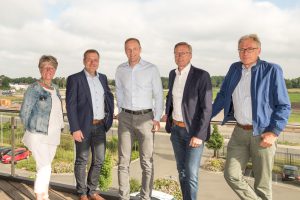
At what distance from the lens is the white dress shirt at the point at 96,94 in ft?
12.1

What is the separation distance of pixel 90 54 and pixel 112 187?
1803 centimetres

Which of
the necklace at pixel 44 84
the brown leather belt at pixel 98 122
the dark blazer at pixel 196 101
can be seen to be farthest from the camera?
the brown leather belt at pixel 98 122

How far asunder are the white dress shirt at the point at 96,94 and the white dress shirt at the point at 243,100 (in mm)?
1573

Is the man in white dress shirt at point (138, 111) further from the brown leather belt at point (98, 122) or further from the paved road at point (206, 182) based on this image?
the paved road at point (206, 182)

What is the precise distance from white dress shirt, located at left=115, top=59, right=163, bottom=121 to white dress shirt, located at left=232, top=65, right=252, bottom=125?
887 millimetres

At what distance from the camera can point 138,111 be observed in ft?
11.4

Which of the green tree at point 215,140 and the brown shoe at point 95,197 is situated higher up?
the brown shoe at point 95,197

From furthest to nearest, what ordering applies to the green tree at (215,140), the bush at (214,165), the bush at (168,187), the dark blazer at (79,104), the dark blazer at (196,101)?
the green tree at (215,140) → the bush at (214,165) → the bush at (168,187) → the dark blazer at (79,104) → the dark blazer at (196,101)

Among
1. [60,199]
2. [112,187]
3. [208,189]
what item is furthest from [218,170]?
[60,199]

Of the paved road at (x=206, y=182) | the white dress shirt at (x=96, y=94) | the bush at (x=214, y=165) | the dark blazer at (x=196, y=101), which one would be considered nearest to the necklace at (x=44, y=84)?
the white dress shirt at (x=96, y=94)

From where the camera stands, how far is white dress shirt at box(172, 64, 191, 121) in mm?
3281

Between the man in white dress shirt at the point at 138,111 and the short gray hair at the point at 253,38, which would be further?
the man in white dress shirt at the point at 138,111

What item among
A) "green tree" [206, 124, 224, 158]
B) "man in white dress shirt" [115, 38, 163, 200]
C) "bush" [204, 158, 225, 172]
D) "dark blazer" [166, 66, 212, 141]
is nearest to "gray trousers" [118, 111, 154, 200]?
"man in white dress shirt" [115, 38, 163, 200]

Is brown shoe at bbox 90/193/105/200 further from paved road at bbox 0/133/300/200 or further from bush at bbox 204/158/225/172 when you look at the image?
bush at bbox 204/158/225/172
